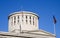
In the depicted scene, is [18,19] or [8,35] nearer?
[8,35]

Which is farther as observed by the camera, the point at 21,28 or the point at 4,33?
the point at 21,28

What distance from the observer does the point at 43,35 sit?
5184 centimetres

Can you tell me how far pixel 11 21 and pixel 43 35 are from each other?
667cm

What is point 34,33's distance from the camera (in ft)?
170

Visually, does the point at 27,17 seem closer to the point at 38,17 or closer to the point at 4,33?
the point at 38,17

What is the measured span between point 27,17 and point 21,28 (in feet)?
6.88

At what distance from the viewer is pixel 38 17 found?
185 ft

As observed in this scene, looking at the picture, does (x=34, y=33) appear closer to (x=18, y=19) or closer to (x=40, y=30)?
(x=40, y=30)

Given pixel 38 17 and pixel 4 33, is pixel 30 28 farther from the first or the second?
pixel 4 33

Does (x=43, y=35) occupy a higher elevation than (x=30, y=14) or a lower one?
lower

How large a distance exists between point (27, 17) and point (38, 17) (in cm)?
193

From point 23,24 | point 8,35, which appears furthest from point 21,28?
point 8,35

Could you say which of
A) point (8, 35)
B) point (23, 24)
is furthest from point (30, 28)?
point (8, 35)

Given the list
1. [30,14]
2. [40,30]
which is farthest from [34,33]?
[30,14]
